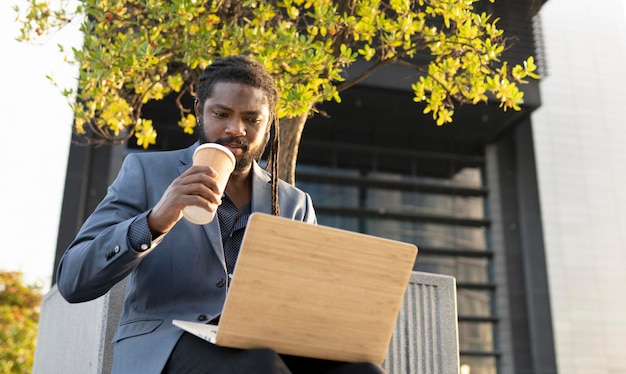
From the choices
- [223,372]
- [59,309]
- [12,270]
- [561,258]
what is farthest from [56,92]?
[561,258]

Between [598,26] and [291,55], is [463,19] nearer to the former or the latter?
[291,55]

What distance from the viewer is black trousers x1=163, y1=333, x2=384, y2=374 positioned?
1428 mm

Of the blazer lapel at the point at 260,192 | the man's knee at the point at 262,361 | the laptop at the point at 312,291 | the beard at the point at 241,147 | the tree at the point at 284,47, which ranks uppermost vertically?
the tree at the point at 284,47

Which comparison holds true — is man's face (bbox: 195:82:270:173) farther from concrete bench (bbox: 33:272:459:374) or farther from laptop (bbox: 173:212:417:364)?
concrete bench (bbox: 33:272:459:374)

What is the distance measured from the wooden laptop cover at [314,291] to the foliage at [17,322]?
38.2 feet

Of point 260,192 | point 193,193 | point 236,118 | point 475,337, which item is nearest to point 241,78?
point 236,118

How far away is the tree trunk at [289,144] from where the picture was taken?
4135mm

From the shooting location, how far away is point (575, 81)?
16109 millimetres

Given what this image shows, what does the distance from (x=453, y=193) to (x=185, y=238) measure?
1534 centimetres

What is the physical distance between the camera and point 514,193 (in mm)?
16672

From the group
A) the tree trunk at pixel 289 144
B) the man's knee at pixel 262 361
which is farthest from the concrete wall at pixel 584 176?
the man's knee at pixel 262 361

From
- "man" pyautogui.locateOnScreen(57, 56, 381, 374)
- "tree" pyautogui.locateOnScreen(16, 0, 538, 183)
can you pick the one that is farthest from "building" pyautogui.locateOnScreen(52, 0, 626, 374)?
"man" pyautogui.locateOnScreen(57, 56, 381, 374)

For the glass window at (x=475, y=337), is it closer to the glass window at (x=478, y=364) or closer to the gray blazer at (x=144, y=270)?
the glass window at (x=478, y=364)

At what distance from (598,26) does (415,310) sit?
1402 centimetres
